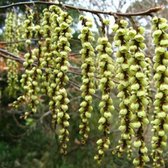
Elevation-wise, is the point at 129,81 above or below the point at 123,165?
above

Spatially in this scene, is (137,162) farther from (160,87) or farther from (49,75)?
(49,75)

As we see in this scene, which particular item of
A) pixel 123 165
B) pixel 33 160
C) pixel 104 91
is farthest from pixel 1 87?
pixel 104 91

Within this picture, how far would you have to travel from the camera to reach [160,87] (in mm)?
1242

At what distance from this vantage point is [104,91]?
139 cm

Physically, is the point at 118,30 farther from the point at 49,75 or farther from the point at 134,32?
the point at 49,75

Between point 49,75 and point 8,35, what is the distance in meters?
1.38

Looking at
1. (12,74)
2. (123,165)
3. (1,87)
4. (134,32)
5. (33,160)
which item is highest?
(134,32)

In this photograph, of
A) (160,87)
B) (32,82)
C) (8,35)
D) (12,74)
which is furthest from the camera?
(12,74)

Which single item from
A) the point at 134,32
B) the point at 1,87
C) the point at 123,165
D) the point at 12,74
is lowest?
the point at 123,165

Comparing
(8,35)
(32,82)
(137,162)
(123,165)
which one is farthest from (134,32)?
(123,165)

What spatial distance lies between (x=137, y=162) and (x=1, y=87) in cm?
587

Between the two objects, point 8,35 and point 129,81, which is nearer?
point 129,81

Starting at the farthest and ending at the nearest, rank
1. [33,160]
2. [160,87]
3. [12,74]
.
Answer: [33,160] < [12,74] < [160,87]

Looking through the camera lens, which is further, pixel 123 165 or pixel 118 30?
pixel 123 165
